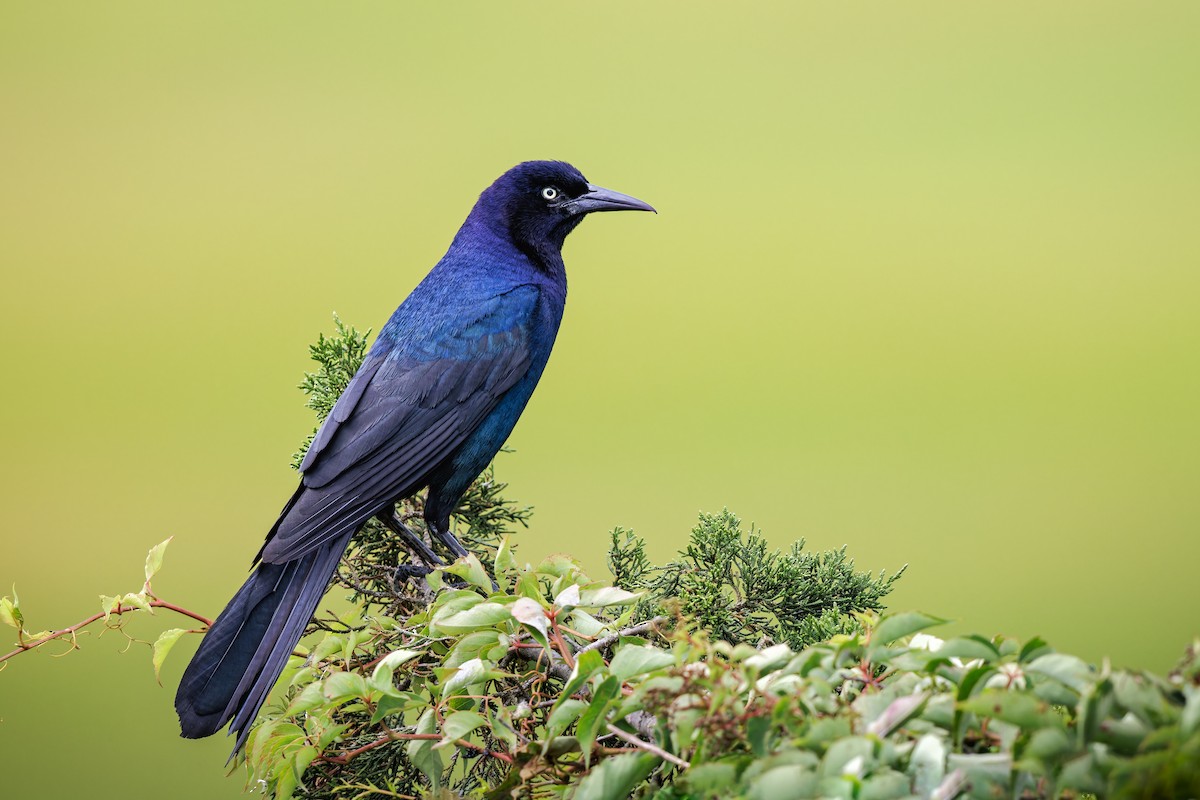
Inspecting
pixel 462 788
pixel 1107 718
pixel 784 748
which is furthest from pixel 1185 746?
pixel 462 788

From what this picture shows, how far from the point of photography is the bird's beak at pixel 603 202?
11.4 feet

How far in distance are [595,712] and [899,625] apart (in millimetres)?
464

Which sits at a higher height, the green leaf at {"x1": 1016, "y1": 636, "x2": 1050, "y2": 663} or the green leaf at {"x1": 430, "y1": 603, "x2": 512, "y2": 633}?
the green leaf at {"x1": 430, "y1": 603, "x2": 512, "y2": 633}

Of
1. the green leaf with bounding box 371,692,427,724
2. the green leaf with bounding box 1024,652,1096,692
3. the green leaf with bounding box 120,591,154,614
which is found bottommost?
the green leaf with bounding box 371,692,427,724

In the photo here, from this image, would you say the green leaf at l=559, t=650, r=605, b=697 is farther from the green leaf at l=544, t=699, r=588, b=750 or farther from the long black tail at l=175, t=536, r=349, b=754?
the long black tail at l=175, t=536, r=349, b=754

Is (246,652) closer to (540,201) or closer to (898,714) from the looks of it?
(898,714)

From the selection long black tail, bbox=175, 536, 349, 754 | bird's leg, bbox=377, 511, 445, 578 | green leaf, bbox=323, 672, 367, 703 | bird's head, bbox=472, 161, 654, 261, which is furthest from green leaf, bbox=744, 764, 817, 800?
bird's head, bbox=472, 161, 654, 261

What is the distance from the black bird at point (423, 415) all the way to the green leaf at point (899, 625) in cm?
145

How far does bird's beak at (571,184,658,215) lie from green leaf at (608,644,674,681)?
2162 millimetres

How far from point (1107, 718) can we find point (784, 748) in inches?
15.6

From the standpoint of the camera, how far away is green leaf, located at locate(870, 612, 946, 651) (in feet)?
4.35

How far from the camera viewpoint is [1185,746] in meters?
1.06

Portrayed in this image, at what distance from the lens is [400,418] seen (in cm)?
286

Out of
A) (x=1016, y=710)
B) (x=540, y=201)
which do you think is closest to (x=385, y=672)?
(x=1016, y=710)
